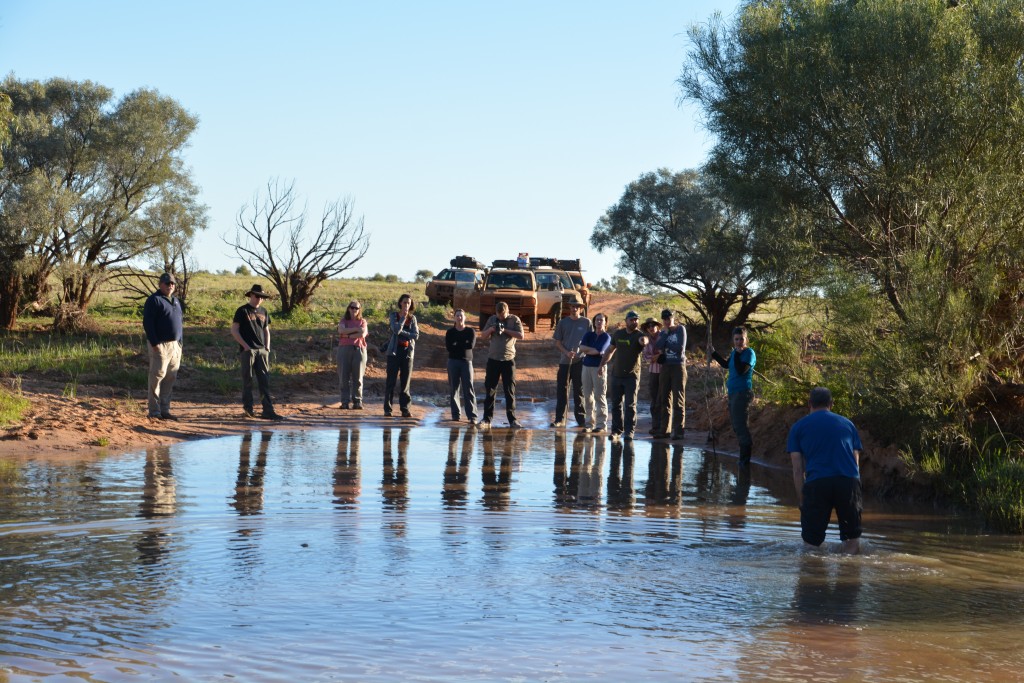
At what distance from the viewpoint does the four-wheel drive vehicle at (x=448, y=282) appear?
3847 centimetres

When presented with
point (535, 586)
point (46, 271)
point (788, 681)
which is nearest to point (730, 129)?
point (535, 586)

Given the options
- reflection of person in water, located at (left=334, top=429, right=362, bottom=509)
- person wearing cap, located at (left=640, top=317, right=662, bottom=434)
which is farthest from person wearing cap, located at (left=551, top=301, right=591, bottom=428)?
reflection of person in water, located at (left=334, top=429, right=362, bottom=509)

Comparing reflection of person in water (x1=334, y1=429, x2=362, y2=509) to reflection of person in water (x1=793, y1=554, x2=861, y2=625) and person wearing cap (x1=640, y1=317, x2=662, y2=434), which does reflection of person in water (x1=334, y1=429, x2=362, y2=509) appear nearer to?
reflection of person in water (x1=793, y1=554, x2=861, y2=625)

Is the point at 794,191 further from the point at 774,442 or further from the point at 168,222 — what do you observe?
the point at 168,222

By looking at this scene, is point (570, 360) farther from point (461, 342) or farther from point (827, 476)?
point (827, 476)

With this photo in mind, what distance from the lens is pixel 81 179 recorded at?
32.4m

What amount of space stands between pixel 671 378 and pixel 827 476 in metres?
7.24

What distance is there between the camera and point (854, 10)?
53.8ft

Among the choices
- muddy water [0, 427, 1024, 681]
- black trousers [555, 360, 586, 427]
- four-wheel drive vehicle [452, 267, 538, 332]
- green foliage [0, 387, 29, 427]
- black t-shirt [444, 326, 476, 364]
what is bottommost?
muddy water [0, 427, 1024, 681]

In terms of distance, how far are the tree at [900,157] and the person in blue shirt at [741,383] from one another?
1351mm

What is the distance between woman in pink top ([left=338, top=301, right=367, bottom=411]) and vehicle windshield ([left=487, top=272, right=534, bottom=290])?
14532 millimetres

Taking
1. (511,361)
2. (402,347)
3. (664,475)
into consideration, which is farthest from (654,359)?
(402,347)

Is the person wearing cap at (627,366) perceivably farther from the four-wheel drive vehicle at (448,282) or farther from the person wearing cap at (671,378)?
the four-wheel drive vehicle at (448,282)

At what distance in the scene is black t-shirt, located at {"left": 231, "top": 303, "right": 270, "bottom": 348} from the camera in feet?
50.7
